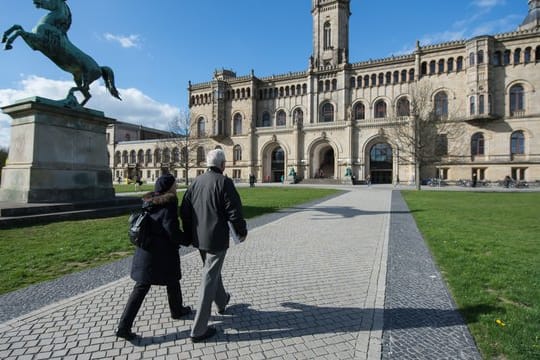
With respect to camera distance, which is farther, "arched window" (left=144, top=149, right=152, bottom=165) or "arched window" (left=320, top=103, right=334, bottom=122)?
"arched window" (left=144, top=149, right=152, bottom=165)

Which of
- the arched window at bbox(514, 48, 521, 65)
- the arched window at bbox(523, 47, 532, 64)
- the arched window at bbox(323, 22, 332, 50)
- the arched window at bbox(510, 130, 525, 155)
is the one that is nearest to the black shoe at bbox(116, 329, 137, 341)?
the arched window at bbox(510, 130, 525, 155)

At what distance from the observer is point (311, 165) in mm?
50344

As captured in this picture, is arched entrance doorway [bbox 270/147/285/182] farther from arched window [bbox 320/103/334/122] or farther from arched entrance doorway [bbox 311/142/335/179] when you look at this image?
arched window [bbox 320/103/334/122]

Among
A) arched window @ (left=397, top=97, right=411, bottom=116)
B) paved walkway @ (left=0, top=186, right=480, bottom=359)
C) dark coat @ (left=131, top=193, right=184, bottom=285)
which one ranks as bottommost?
paved walkway @ (left=0, top=186, right=480, bottom=359)

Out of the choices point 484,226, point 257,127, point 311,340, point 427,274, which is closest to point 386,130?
point 257,127

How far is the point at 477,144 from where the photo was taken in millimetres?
41906

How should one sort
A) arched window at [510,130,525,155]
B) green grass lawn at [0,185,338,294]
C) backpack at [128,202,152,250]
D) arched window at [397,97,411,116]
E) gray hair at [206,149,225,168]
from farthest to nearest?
arched window at [397,97,411,116] < arched window at [510,130,525,155] < green grass lawn at [0,185,338,294] < gray hair at [206,149,225,168] < backpack at [128,202,152,250]

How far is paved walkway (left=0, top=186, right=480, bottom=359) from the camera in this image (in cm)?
295

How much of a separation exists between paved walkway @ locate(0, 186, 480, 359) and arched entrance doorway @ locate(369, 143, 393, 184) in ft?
142

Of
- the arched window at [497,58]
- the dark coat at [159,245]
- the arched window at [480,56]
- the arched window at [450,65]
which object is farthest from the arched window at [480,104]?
the dark coat at [159,245]

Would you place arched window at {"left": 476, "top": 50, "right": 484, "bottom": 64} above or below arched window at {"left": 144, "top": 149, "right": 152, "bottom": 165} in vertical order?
above

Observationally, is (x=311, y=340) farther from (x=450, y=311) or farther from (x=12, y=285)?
(x=12, y=285)

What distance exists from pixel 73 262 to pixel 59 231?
11.0ft

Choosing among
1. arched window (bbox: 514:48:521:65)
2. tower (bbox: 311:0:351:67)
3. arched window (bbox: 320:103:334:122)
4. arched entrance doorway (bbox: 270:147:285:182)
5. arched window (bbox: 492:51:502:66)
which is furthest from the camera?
arched entrance doorway (bbox: 270:147:285:182)
